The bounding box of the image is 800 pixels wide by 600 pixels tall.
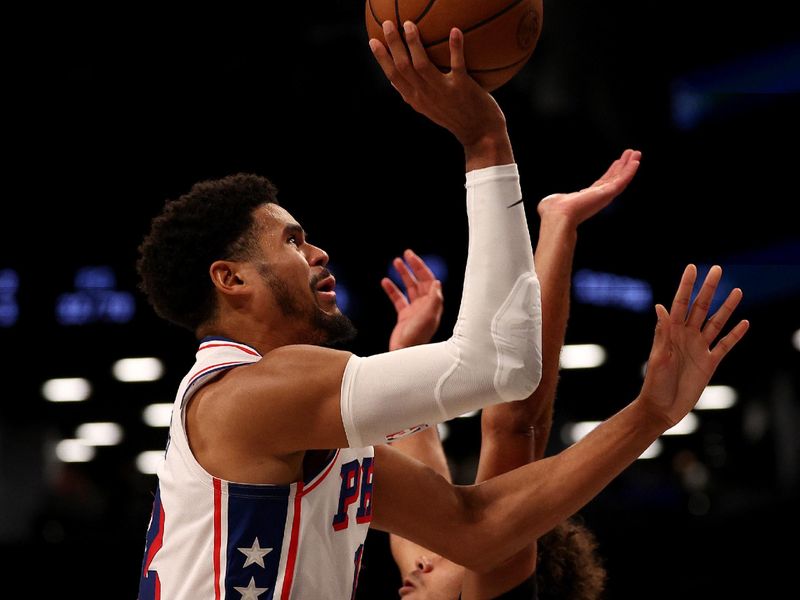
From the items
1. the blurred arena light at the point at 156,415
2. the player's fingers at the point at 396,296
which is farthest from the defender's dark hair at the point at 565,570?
the blurred arena light at the point at 156,415

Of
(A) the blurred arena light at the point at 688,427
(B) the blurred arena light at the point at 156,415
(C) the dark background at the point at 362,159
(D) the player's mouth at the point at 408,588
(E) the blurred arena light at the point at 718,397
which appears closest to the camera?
(D) the player's mouth at the point at 408,588

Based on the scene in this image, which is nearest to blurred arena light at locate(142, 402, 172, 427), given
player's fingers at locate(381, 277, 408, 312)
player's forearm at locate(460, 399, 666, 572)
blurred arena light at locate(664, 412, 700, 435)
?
blurred arena light at locate(664, 412, 700, 435)

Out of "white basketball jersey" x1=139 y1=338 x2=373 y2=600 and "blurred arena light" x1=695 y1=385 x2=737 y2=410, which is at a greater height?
"blurred arena light" x1=695 y1=385 x2=737 y2=410

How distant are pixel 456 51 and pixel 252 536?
3.26 feet

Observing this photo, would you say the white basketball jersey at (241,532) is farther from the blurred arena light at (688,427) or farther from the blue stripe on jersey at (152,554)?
the blurred arena light at (688,427)

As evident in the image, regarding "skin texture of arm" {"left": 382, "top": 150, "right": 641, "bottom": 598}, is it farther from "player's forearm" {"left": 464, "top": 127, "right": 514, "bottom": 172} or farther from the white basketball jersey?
"player's forearm" {"left": 464, "top": 127, "right": 514, "bottom": 172}

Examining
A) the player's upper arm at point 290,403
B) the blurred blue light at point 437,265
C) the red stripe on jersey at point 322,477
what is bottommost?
the red stripe on jersey at point 322,477

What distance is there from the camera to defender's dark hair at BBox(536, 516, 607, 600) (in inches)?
117

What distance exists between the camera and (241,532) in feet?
6.63

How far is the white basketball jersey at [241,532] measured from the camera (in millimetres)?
2023

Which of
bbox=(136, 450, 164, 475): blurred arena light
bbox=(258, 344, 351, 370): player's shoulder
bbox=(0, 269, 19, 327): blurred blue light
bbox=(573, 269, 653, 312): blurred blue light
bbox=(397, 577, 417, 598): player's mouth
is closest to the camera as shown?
bbox=(258, 344, 351, 370): player's shoulder

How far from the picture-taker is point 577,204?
9.44 feet

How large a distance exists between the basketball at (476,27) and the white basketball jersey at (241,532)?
0.73m

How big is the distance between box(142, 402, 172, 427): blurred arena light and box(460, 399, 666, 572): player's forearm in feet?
33.4
